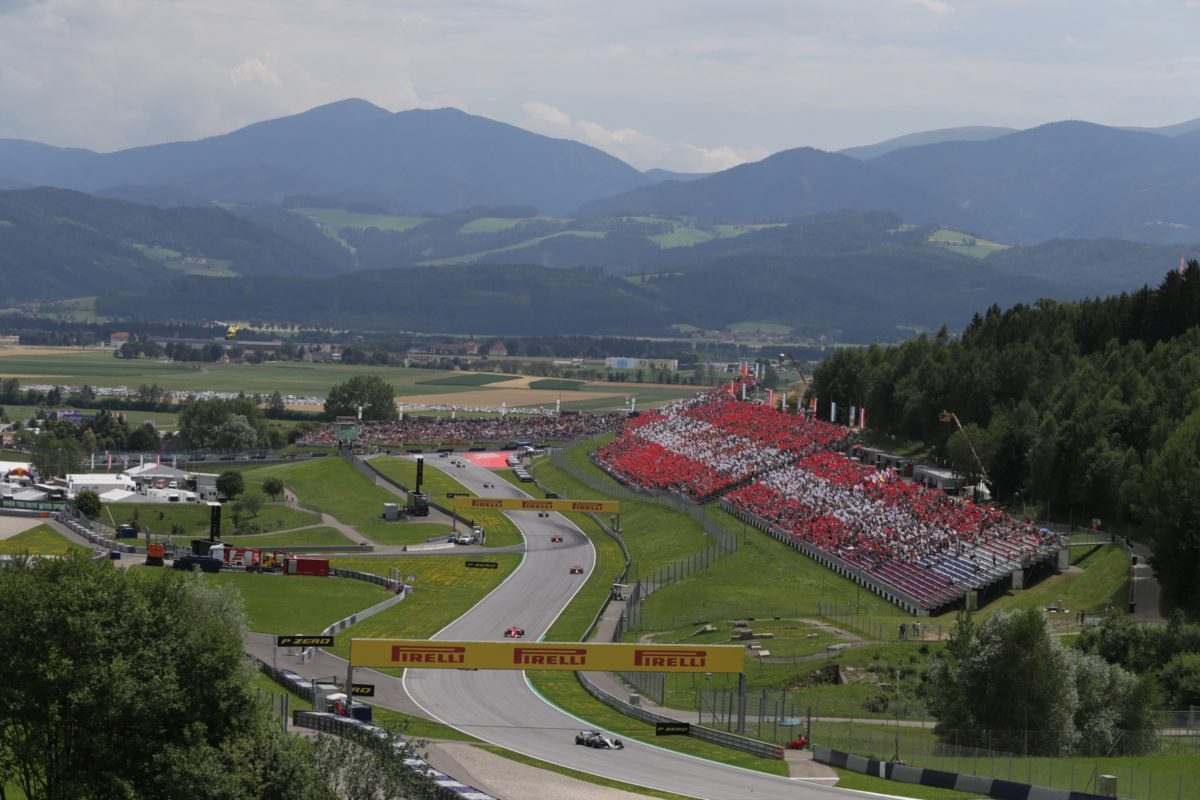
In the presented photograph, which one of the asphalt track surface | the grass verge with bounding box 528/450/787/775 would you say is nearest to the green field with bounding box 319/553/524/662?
the asphalt track surface

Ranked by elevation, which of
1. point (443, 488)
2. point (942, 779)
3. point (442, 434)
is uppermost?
point (942, 779)

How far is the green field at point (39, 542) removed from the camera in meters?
102

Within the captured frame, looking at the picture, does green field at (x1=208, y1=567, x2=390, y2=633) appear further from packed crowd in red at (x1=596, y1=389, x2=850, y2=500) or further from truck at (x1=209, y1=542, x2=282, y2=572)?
packed crowd in red at (x1=596, y1=389, x2=850, y2=500)

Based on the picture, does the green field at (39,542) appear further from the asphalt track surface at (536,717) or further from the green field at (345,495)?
the asphalt track surface at (536,717)

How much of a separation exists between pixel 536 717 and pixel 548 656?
9.02 feet

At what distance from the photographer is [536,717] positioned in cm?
6069

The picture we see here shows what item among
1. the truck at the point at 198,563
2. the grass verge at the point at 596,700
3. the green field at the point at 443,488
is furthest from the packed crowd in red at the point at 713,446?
the truck at the point at 198,563

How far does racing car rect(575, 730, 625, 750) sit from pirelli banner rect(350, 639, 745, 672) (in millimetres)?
4130

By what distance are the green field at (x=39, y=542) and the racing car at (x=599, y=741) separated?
55.1 meters

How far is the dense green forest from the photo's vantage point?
80.2 meters

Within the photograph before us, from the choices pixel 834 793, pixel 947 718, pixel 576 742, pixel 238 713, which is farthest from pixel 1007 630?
pixel 238 713

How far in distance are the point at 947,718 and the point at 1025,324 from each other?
3489 inches

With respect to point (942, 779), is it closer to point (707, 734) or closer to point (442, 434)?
point (707, 734)

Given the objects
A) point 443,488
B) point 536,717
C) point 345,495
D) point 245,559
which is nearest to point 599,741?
point 536,717
